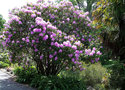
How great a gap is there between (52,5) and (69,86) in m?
4.09

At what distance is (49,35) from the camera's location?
584cm

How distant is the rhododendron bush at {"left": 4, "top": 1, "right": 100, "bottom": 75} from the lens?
5695mm

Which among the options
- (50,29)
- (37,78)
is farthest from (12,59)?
(50,29)

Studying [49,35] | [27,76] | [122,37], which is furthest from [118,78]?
[27,76]

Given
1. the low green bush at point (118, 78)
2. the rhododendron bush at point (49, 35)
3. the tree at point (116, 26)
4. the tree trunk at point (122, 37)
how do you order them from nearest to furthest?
1. the rhododendron bush at point (49, 35)
2. the low green bush at point (118, 78)
3. the tree at point (116, 26)
4. the tree trunk at point (122, 37)

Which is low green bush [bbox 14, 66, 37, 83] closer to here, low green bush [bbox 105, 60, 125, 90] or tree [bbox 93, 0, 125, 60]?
low green bush [bbox 105, 60, 125, 90]

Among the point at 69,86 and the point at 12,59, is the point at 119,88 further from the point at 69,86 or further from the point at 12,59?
the point at 12,59

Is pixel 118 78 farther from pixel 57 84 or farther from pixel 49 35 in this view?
pixel 49 35

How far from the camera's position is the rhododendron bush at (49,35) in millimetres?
5695

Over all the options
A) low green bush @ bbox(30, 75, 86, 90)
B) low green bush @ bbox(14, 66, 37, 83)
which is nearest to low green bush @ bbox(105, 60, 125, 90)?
low green bush @ bbox(30, 75, 86, 90)

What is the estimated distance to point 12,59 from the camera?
7.58 meters

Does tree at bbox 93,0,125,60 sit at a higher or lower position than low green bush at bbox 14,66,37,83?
higher

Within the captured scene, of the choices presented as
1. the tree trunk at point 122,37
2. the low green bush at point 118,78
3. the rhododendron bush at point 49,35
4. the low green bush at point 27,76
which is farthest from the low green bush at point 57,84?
the tree trunk at point 122,37

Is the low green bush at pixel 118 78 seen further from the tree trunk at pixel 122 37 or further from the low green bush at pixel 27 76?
the low green bush at pixel 27 76
